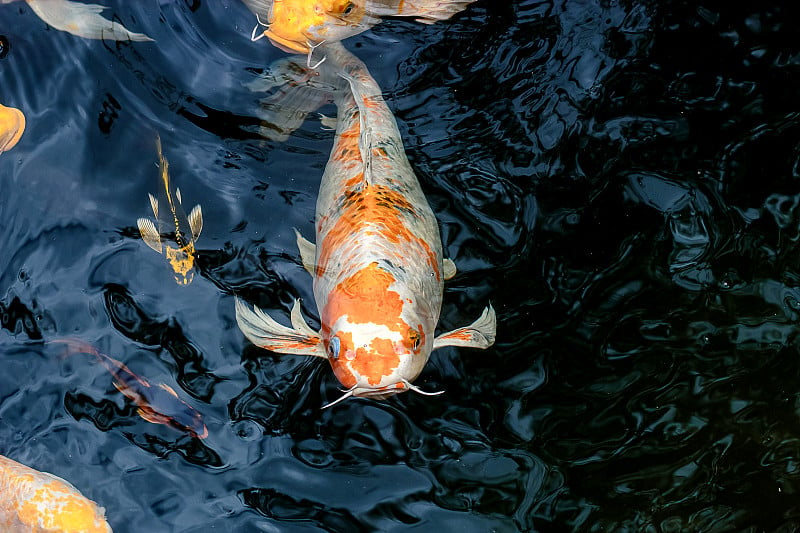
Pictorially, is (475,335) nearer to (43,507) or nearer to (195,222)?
(195,222)

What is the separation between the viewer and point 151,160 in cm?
448

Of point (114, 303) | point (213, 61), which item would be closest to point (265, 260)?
point (114, 303)

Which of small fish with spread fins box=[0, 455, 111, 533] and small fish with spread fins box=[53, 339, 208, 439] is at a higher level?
small fish with spread fins box=[53, 339, 208, 439]

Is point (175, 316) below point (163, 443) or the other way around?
the other way around

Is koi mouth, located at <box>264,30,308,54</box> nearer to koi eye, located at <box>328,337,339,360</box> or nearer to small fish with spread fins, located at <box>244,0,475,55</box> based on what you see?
small fish with spread fins, located at <box>244,0,475,55</box>

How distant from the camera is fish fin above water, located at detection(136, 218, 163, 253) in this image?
4.20 m

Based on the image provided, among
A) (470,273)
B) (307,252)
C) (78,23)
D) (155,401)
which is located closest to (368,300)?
(307,252)

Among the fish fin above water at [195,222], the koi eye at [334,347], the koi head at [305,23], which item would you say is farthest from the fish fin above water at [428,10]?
the koi eye at [334,347]

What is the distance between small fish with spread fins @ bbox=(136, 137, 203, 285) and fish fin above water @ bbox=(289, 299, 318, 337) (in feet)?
2.22

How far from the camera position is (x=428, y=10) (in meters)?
4.75

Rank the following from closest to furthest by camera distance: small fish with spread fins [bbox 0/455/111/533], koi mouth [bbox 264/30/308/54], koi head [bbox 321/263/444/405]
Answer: koi head [bbox 321/263/444/405] → small fish with spread fins [bbox 0/455/111/533] → koi mouth [bbox 264/30/308/54]

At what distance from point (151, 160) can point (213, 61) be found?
75 centimetres

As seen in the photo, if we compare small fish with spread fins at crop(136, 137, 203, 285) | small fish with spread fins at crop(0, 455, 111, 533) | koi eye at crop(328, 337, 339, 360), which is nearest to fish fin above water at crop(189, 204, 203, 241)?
small fish with spread fins at crop(136, 137, 203, 285)

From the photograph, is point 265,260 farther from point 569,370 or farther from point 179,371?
point 569,370
